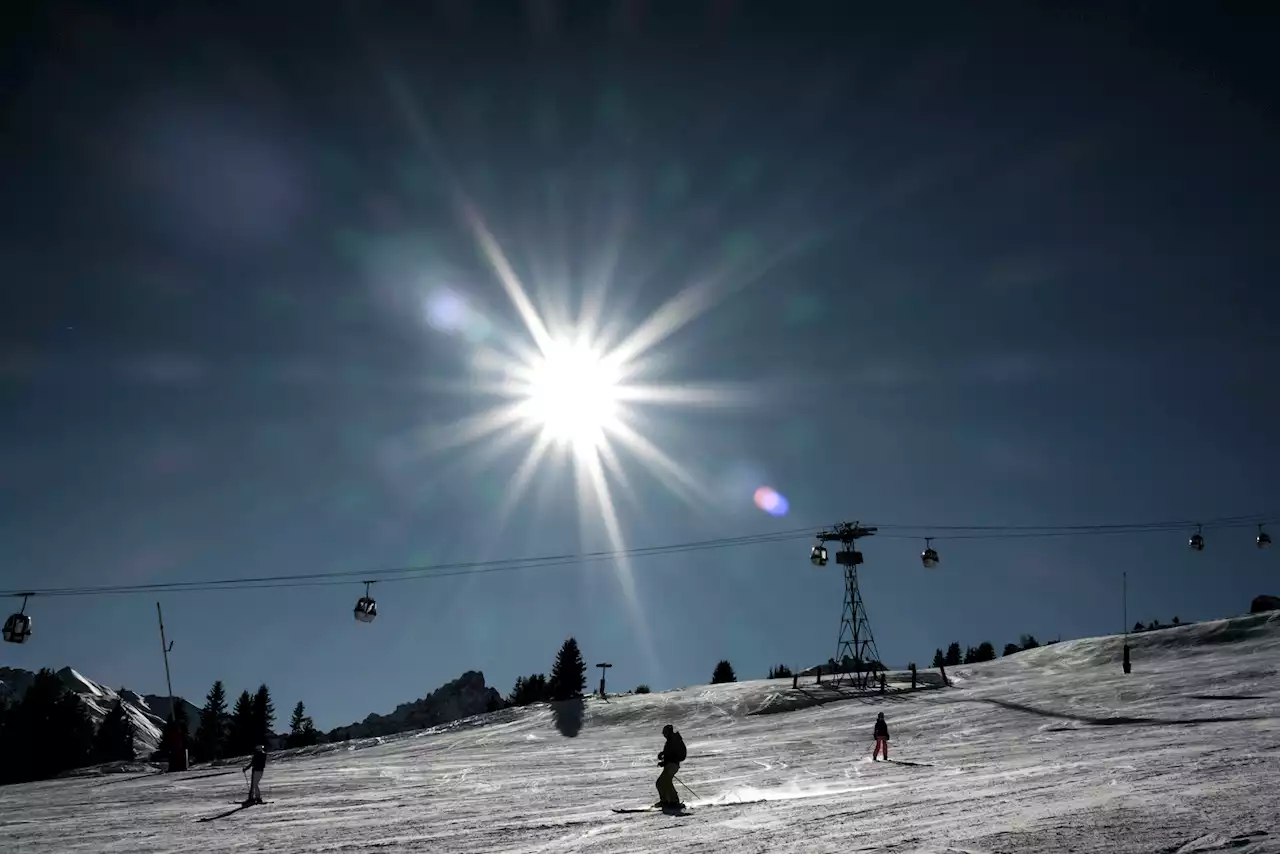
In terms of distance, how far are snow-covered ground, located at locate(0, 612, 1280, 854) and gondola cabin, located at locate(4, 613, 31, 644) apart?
10.2m

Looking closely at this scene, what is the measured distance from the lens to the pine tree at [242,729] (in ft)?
424

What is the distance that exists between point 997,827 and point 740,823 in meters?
4.37

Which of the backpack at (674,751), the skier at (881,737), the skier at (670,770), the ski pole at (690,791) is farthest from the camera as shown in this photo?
the skier at (881,737)

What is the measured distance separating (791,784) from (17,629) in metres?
38.0

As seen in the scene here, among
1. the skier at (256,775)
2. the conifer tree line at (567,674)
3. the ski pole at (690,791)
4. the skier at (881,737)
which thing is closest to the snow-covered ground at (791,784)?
the ski pole at (690,791)

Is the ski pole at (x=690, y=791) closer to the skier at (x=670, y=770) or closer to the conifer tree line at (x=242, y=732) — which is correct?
the skier at (x=670, y=770)

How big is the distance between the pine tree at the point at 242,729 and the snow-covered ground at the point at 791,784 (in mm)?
101435

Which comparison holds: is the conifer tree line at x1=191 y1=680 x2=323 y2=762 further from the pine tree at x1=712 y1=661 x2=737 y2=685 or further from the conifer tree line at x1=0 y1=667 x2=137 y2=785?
the pine tree at x1=712 y1=661 x2=737 y2=685

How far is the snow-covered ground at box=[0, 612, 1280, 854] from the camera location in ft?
41.9

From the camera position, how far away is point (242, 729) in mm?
133500

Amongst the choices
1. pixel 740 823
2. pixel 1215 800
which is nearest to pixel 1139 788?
pixel 1215 800

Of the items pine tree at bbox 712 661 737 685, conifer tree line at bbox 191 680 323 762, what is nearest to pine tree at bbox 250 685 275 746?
conifer tree line at bbox 191 680 323 762

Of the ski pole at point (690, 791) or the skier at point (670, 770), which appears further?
the ski pole at point (690, 791)

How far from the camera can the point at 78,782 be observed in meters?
32.2
